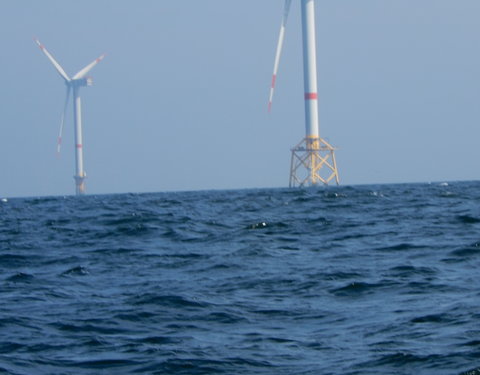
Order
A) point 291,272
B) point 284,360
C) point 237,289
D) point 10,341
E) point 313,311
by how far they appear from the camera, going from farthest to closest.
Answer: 1. point 291,272
2. point 237,289
3. point 313,311
4. point 10,341
5. point 284,360

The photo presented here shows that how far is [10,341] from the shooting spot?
1314cm

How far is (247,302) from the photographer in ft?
51.7

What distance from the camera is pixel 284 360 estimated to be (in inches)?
461

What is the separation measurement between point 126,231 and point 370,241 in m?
9.15

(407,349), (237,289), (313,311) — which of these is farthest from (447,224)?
(407,349)

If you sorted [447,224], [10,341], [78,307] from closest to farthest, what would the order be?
[10,341], [78,307], [447,224]

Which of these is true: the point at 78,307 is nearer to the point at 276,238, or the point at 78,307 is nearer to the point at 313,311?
the point at 313,311

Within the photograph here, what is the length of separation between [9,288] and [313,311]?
6.52 metres

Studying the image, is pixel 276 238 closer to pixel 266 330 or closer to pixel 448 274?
pixel 448 274

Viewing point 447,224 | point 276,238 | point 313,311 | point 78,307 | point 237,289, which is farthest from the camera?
point 447,224

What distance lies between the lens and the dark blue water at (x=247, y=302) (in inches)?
462

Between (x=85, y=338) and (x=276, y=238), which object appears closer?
(x=85, y=338)

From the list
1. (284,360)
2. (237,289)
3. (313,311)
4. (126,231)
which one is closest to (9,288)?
(237,289)

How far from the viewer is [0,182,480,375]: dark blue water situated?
11.7 m
